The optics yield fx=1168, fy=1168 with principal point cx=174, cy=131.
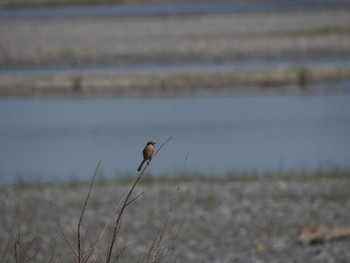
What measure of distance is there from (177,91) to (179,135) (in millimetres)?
9593

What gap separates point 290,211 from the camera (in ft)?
44.9

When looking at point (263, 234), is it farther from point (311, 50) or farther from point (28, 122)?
point (311, 50)

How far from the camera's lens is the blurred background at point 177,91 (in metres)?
18.0

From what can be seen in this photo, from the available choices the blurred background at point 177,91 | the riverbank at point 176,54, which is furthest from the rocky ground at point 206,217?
the riverbank at point 176,54

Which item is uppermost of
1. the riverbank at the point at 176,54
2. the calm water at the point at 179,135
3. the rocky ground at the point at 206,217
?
the rocky ground at the point at 206,217

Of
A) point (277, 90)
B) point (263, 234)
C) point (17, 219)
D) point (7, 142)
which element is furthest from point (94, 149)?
point (277, 90)

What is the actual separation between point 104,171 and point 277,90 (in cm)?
1215

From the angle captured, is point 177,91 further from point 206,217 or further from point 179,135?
point 206,217

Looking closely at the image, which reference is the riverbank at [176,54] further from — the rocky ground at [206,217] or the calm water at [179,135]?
the rocky ground at [206,217]

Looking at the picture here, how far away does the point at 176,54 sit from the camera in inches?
1510

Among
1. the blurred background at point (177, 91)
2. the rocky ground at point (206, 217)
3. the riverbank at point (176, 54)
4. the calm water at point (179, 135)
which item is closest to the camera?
the rocky ground at point (206, 217)

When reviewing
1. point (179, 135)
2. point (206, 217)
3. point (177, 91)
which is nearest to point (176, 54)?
point (177, 91)

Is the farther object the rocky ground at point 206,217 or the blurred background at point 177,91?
the blurred background at point 177,91

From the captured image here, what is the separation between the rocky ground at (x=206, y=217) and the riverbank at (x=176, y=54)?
509 inches
